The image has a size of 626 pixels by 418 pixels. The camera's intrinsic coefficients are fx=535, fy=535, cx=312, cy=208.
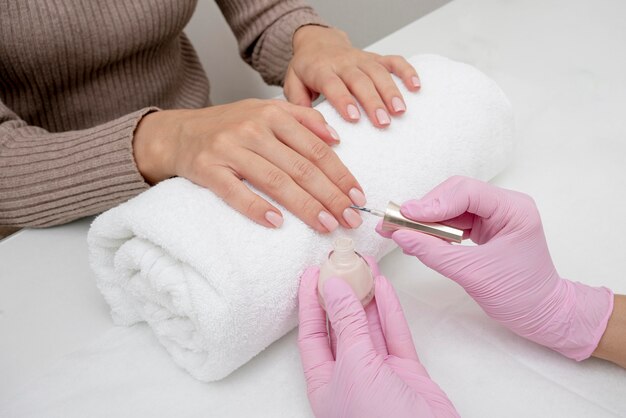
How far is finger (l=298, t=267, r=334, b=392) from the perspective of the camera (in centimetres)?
57

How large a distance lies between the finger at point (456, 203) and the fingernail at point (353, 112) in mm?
166

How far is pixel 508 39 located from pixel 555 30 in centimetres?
11

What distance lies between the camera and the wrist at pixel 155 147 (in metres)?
0.73

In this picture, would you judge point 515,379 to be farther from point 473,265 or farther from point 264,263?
point 264,263

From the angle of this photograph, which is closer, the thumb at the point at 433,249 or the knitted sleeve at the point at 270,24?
the thumb at the point at 433,249

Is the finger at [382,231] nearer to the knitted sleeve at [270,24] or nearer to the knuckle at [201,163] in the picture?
the knuckle at [201,163]

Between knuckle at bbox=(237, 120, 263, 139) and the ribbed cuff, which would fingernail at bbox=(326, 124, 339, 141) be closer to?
knuckle at bbox=(237, 120, 263, 139)

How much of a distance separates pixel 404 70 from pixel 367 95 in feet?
0.29

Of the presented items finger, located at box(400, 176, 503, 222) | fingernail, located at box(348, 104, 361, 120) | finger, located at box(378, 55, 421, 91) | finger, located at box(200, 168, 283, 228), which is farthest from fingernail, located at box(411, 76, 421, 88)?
finger, located at box(200, 168, 283, 228)

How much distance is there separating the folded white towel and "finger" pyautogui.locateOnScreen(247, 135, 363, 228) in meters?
0.03

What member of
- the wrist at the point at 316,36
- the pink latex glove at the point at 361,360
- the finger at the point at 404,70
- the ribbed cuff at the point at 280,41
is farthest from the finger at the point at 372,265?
the ribbed cuff at the point at 280,41

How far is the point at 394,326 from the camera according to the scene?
58cm

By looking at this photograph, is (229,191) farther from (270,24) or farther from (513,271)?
(270,24)

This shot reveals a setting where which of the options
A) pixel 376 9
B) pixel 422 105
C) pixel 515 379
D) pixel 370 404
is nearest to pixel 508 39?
pixel 422 105
